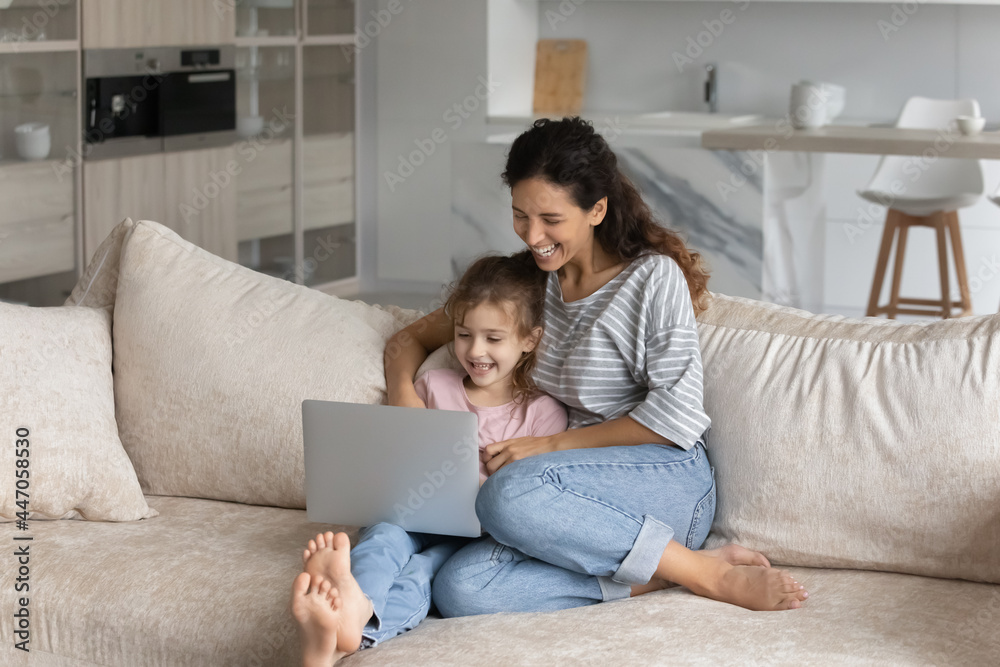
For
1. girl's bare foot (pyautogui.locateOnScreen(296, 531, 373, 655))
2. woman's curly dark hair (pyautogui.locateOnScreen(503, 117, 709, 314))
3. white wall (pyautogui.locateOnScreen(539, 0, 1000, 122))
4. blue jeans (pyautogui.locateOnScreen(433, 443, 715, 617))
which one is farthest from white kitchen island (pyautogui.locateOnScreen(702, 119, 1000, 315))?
girl's bare foot (pyautogui.locateOnScreen(296, 531, 373, 655))

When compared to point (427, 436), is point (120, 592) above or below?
below

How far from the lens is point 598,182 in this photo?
1853 millimetres

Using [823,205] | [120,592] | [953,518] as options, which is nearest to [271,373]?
[120,592]

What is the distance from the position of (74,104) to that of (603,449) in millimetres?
3071

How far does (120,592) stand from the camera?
167 cm

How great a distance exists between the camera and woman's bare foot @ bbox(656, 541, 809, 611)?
1.61m

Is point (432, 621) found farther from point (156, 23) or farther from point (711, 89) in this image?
point (711, 89)

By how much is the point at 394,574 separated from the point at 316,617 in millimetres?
211

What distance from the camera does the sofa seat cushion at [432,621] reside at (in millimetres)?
1444

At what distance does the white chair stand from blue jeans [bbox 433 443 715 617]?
9.55ft

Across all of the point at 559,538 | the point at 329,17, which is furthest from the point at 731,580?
the point at 329,17

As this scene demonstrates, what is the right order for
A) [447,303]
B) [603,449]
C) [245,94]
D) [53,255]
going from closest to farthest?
[603,449] → [447,303] → [53,255] → [245,94]

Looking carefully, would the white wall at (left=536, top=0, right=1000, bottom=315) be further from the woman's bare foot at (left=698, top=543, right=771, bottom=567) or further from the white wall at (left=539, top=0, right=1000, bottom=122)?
the woman's bare foot at (left=698, top=543, right=771, bottom=567)

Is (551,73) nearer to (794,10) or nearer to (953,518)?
(794,10)
